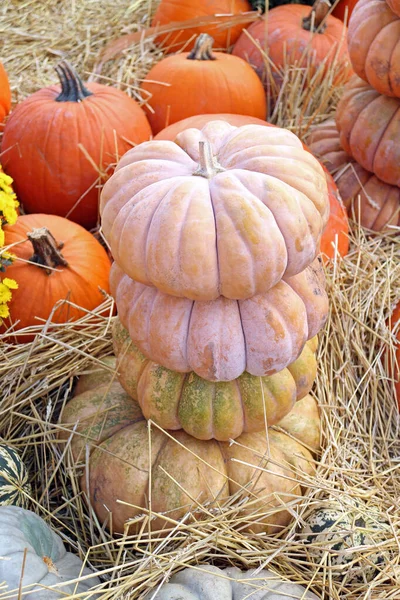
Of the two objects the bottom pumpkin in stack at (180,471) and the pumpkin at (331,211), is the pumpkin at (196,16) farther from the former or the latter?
the bottom pumpkin in stack at (180,471)

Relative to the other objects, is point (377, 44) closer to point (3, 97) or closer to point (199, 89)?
point (199, 89)

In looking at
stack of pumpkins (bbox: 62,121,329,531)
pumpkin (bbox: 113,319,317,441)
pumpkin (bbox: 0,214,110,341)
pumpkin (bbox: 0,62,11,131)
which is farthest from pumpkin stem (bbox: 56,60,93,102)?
pumpkin (bbox: 113,319,317,441)

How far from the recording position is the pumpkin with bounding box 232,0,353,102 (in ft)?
13.9

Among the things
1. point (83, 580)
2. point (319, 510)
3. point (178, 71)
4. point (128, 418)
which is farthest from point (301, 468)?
point (178, 71)

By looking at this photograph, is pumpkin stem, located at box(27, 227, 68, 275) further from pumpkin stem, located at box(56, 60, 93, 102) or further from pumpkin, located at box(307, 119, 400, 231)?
pumpkin, located at box(307, 119, 400, 231)

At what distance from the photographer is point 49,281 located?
113 inches

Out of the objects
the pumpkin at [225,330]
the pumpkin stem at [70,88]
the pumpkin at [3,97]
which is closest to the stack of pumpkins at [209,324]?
the pumpkin at [225,330]

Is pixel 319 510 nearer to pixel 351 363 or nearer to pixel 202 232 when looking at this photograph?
Result: pixel 351 363

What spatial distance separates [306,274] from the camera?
2.02 meters

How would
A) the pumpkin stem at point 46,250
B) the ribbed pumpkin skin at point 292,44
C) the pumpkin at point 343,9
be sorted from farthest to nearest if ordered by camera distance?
the pumpkin at point 343,9
the ribbed pumpkin skin at point 292,44
the pumpkin stem at point 46,250

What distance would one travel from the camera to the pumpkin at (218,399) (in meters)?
2.05

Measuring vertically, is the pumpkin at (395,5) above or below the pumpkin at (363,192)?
above

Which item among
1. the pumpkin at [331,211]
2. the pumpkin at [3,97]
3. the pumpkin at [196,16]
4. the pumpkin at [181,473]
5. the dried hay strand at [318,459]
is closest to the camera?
the dried hay strand at [318,459]

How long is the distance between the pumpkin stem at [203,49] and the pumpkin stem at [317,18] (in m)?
0.68
